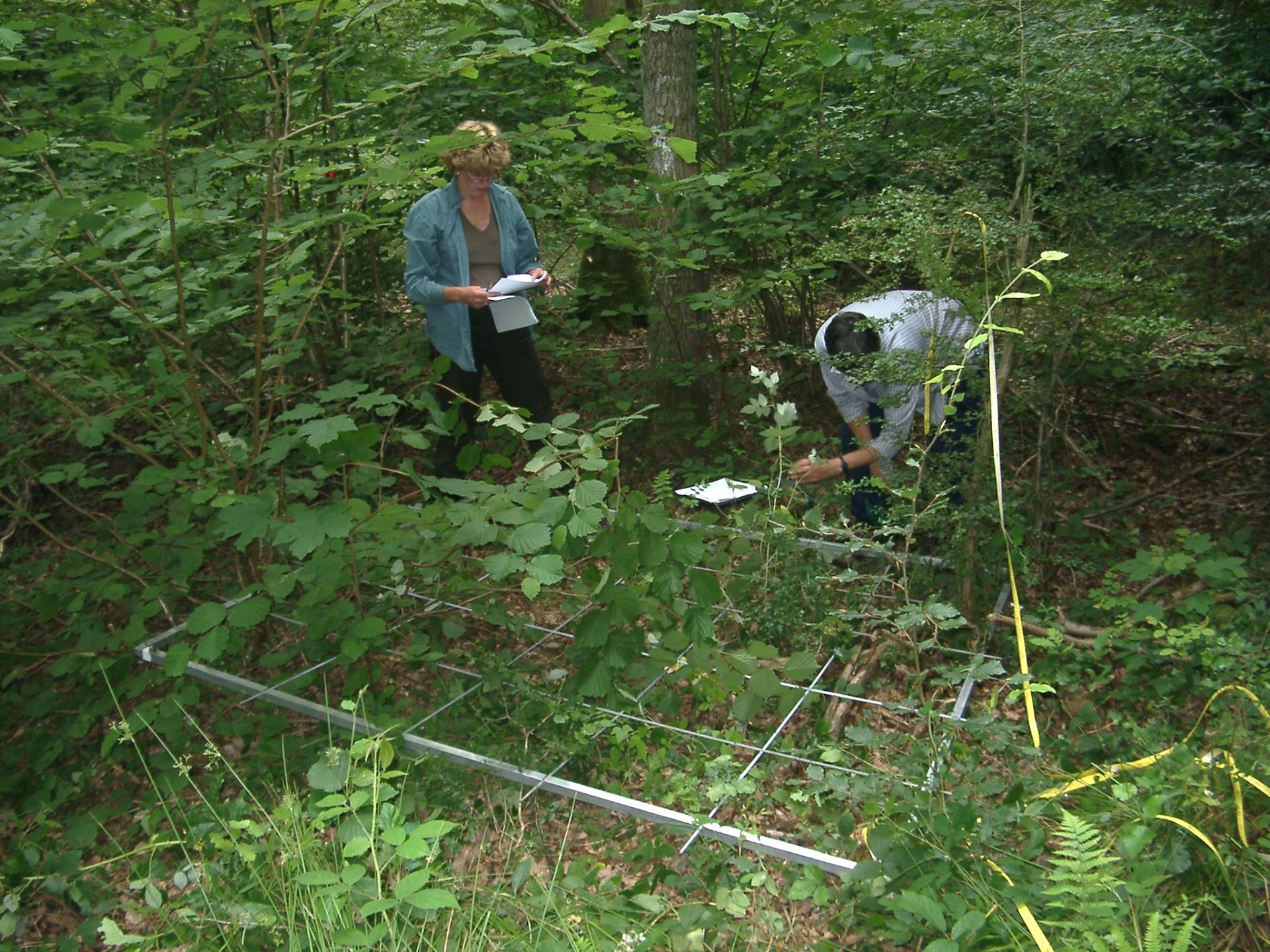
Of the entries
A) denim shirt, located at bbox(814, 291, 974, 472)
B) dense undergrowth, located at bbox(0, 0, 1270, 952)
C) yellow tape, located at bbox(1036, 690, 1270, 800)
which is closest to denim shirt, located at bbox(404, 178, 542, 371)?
dense undergrowth, located at bbox(0, 0, 1270, 952)

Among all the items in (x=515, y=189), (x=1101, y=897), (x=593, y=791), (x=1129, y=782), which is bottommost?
(x=593, y=791)

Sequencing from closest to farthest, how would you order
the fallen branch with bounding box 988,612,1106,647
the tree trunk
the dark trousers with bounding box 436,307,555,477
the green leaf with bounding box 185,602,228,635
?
the green leaf with bounding box 185,602,228,635 < the fallen branch with bounding box 988,612,1106,647 < the dark trousers with bounding box 436,307,555,477 < the tree trunk

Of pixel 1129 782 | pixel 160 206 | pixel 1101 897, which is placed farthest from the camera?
pixel 160 206

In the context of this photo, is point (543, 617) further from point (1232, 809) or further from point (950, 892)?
point (1232, 809)

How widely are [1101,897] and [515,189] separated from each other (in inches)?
181

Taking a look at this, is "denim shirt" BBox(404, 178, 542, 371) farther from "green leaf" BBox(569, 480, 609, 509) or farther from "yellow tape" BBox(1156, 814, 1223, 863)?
"yellow tape" BBox(1156, 814, 1223, 863)

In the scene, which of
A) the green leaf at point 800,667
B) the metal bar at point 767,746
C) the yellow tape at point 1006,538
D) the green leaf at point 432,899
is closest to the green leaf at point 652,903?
the metal bar at point 767,746

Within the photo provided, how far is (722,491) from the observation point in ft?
13.6

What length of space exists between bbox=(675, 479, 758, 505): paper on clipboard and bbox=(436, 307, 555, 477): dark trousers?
969 mm

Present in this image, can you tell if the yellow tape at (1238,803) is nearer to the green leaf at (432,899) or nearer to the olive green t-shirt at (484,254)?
the green leaf at (432,899)

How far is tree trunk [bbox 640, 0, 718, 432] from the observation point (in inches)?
207

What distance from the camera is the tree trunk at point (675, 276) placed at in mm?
5266

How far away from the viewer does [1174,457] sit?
5.11m

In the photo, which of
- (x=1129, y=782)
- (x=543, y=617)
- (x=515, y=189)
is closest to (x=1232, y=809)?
(x=1129, y=782)
